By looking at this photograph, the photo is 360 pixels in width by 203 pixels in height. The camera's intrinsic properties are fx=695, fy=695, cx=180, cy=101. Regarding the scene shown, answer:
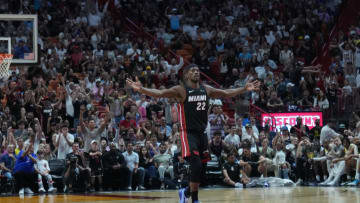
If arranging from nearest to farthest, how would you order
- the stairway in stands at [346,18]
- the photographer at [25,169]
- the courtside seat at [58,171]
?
the photographer at [25,169]
the courtside seat at [58,171]
the stairway in stands at [346,18]

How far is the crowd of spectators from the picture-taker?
19984 mm

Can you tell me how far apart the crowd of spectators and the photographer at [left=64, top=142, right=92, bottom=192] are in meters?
0.03

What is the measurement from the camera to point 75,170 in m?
19.3

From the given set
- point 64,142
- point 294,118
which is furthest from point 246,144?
point 64,142

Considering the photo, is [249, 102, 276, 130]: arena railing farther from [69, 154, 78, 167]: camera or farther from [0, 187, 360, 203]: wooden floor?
[0, 187, 360, 203]: wooden floor

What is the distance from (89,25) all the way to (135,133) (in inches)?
298

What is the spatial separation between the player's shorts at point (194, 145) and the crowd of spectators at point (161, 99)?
459cm

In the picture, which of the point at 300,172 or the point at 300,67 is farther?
the point at 300,67

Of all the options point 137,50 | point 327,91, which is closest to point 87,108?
point 137,50

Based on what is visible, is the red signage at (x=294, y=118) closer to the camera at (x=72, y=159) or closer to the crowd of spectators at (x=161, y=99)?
the crowd of spectators at (x=161, y=99)

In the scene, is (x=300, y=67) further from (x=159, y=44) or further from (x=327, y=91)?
(x=159, y=44)

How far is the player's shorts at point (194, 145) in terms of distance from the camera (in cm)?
1128

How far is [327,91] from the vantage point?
83.5 ft

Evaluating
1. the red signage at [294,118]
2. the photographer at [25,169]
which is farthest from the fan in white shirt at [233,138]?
the photographer at [25,169]
